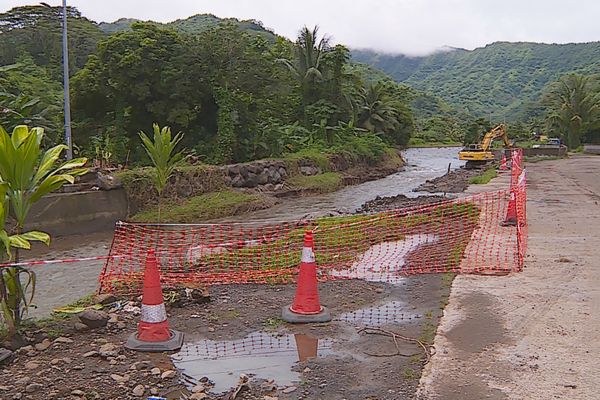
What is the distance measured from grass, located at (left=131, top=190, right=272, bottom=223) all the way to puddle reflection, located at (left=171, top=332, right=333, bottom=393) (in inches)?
492

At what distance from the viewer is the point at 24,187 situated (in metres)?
5.30

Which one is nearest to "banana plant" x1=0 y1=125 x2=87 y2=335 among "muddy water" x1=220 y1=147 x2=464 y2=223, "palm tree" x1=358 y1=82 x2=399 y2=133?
"muddy water" x1=220 y1=147 x2=464 y2=223

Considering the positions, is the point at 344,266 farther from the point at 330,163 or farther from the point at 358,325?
the point at 330,163

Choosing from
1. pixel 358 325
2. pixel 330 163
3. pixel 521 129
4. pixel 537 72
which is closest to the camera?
pixel 358 325

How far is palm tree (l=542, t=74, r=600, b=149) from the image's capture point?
150 feet

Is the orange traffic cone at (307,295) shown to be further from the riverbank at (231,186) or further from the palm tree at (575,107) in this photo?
the palm tree at (575,107)

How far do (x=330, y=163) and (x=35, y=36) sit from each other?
24.8m

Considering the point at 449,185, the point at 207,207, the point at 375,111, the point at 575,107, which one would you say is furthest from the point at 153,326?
the point at 575,107

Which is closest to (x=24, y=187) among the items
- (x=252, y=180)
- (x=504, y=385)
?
(x=504, y=385)

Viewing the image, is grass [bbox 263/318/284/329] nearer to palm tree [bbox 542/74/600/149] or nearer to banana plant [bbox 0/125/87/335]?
banana plant [bbox 0/125/87/335]

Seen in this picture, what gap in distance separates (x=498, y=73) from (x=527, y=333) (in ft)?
416

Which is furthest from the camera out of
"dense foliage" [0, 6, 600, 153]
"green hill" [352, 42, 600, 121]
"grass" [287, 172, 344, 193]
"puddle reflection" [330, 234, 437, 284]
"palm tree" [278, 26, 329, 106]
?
"green hill" [352, 42, 600, 121]

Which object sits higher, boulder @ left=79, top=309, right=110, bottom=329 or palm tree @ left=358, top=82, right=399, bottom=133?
palm tree @ left=358, top=82, right=399, bottom=133

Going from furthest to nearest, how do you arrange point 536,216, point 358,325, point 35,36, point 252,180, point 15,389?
point 35,36 < point 252,180 < point 536,216 < point 358,325 < point 15,389
